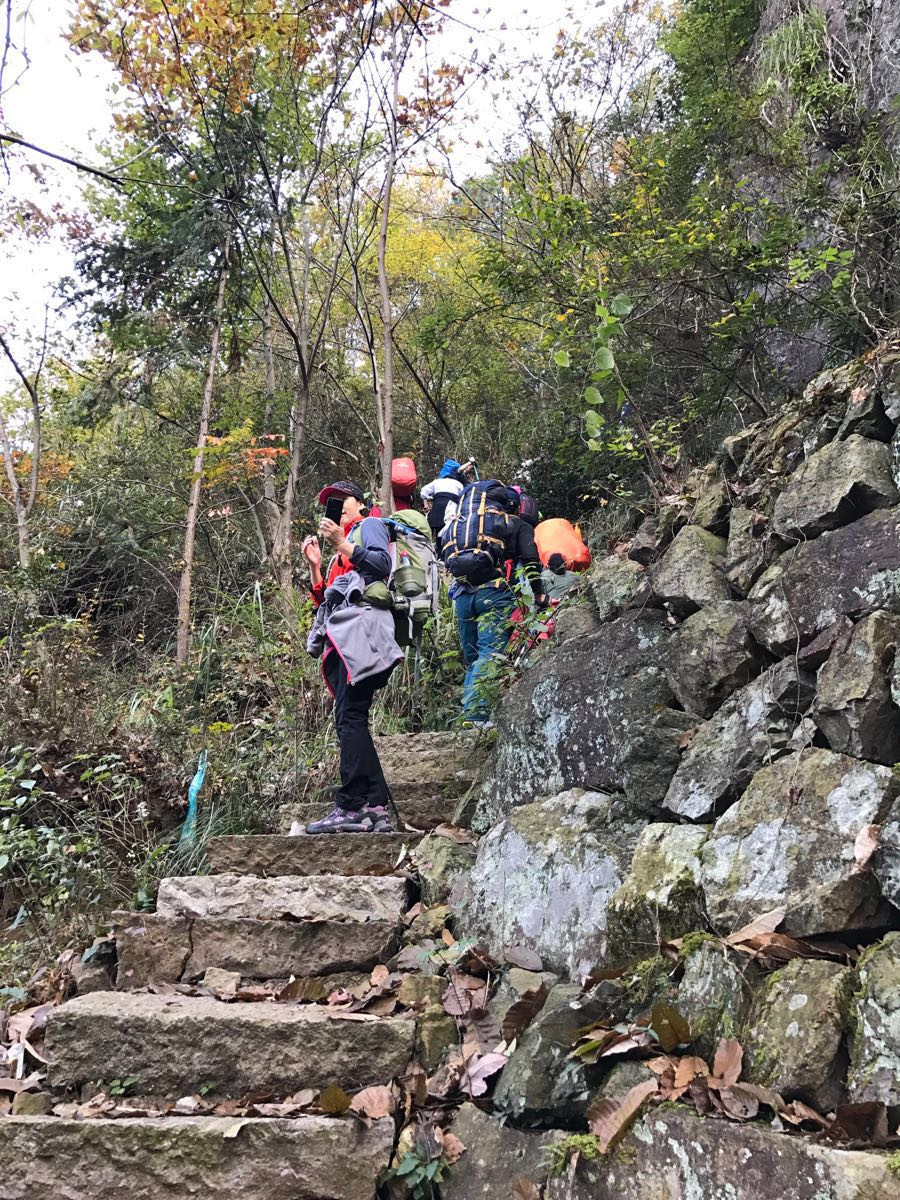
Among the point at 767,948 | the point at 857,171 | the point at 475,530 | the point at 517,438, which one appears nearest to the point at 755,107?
the point at 857,171

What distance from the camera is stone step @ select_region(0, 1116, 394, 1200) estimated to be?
2439 mm

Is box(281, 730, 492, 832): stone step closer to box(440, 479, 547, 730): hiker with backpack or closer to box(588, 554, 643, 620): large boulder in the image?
box(440, 479, 547, 730): hiker with backpack

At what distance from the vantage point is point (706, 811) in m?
2.77

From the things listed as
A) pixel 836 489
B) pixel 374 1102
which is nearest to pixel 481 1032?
pixel 374 1102

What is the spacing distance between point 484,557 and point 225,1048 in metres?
3.44

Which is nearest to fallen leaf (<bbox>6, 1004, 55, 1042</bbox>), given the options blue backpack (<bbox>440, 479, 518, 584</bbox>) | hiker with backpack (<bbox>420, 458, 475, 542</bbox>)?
blue backpack (<bbox>440, 479, 518, 584</bbox>)

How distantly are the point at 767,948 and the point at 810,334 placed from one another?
6.93 metres

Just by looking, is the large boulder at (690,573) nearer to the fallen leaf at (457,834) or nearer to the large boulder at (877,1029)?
the fallen leaf at (457,834)

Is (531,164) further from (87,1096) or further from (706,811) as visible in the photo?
(87,1096)

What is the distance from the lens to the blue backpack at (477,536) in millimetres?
5578

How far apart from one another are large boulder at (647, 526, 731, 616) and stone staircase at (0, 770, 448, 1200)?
177cm

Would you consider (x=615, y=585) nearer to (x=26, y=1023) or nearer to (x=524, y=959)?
(x=524, y=959)

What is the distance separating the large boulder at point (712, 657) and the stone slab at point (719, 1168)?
5.04 ft

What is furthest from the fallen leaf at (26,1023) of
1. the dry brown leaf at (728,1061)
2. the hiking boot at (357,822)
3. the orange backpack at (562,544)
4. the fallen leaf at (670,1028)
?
the orange backpack at (562,544)
